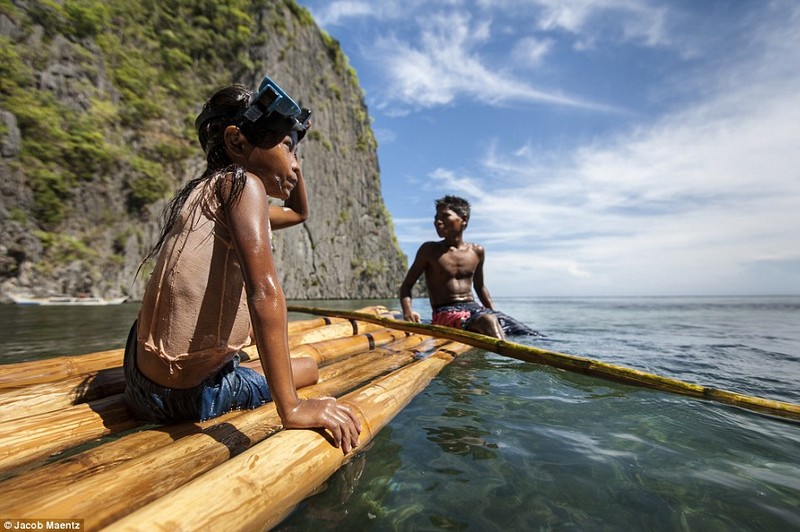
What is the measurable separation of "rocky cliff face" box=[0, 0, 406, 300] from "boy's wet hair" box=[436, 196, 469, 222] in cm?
1984

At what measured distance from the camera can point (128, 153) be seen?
949 inches

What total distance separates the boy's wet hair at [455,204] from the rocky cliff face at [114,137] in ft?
65.1

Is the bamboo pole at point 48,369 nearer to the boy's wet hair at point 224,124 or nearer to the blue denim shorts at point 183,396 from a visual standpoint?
the blue denim shorts at point 183,396

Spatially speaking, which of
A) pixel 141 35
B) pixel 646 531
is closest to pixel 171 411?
pixel 646 531

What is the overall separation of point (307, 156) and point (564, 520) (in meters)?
35.1

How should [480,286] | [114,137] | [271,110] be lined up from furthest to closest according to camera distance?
[114,137] < [480,286] < [271,110]

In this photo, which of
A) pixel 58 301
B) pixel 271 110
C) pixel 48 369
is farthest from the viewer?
pixel 58 301

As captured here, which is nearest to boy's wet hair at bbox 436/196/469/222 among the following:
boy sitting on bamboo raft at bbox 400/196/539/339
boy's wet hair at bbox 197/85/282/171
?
boy sitting on bamboo raft at bbox 400/196/539/339

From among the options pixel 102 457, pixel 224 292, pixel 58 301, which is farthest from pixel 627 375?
pixel 58 301

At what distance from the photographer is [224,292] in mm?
1594

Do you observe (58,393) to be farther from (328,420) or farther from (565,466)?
(565,466)

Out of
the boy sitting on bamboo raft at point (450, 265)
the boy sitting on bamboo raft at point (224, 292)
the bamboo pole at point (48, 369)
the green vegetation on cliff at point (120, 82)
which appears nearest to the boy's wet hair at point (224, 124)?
the boy sitting on bamboo raft at point (224, 292)

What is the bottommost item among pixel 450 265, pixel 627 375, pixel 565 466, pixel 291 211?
pixel 565 466

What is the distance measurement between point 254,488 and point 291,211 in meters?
2.01
